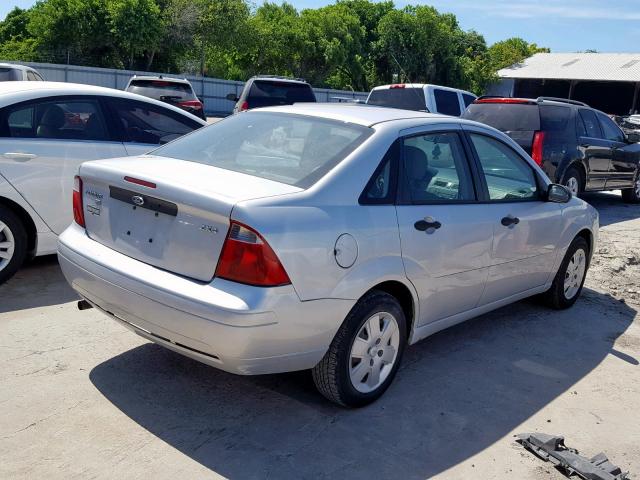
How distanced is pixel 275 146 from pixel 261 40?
41145mm

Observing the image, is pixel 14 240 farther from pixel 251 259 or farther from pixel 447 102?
pixel 447 102

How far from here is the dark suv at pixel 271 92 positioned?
15227mm

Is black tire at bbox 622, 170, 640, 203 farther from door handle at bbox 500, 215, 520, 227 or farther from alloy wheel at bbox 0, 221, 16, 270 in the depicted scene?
alloy wheel at bbox 0, 221, 16, 270

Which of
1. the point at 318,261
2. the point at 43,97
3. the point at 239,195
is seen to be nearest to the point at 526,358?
the point at 318,261

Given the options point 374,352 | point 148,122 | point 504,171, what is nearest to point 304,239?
point 374,352

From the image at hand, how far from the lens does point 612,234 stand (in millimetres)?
9844

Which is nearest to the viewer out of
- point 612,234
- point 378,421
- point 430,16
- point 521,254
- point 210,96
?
point 378,421

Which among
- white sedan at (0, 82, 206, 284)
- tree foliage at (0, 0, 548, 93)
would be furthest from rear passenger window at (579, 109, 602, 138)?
tree foliage at (0, 0, 548, 93)

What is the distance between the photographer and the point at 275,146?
14.3ft

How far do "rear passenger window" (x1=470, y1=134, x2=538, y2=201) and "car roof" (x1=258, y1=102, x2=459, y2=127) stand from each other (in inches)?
15.4

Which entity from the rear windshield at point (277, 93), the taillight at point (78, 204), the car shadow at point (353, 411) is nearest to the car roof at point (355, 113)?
the taillight at point (78, 204)

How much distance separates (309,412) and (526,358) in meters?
1.90

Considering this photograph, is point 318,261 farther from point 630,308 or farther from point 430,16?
point 430,16

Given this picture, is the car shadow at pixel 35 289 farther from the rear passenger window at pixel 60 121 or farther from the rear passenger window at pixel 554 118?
the rear passenger window at pixel 554 118
